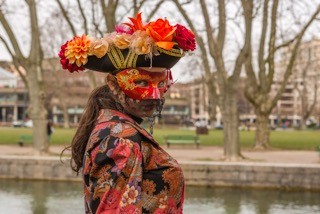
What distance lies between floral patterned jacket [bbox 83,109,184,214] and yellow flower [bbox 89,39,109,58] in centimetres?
28

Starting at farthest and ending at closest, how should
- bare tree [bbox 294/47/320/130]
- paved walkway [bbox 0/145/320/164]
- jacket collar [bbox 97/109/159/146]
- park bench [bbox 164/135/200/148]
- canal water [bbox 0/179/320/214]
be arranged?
bare tree [bbox 294/47/320/130], park bench [bbox 164/135/200/148], paved walkway [bbox 0/145/320/164], canal water [bbox 0/179/320/214], jacket collar [bbox 97/109/159/146]

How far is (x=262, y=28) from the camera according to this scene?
82.9ft

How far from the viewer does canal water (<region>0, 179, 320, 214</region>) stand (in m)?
11.9

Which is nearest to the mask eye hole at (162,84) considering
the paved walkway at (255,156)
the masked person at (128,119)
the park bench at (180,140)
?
the masked person at (128,119)

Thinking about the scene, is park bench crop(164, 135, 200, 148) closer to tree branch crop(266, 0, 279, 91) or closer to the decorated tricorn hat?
tree branch crop(266, 0, 279, 91)

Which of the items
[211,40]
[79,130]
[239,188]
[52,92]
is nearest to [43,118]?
[211,40]

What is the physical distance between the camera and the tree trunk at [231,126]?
1959 centimetres

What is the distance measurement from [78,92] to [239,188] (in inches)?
2696

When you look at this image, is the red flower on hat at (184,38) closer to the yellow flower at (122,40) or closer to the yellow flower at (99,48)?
the yellow flower at (122,40)

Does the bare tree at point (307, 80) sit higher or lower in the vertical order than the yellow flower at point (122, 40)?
higher

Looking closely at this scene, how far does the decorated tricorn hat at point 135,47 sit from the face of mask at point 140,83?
35 millimetres

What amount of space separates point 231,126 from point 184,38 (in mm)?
16803

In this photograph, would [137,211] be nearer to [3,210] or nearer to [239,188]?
[3,210]

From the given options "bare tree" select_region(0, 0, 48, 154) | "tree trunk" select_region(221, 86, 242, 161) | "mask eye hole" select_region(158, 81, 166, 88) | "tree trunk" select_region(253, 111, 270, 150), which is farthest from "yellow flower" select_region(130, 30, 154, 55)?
"tree trunk" select_region(253, 111, 270, 150)
